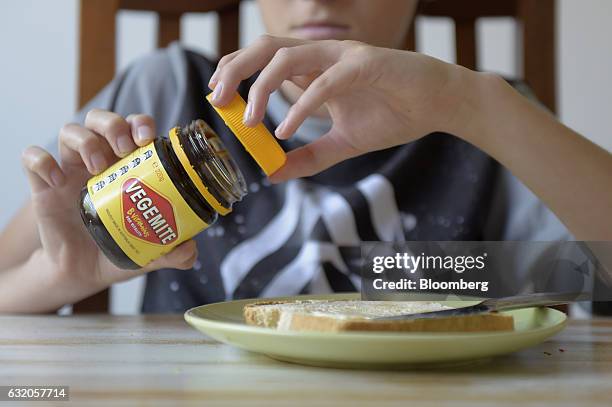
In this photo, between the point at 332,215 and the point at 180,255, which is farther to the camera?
the point at 332,215

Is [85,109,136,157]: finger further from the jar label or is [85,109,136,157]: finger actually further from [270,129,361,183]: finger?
[270,129,361,183]: finger

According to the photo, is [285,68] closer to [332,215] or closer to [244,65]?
[244,65]

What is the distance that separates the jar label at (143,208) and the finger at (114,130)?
2.5 inches

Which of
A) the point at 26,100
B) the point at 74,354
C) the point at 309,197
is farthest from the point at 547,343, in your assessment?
the point at 26,100

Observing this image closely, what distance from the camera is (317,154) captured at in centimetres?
75

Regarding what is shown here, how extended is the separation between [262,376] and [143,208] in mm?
196

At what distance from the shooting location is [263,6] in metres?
1.07

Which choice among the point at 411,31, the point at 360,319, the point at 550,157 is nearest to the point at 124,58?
the point at 411,31

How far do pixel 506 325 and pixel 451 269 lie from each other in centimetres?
7

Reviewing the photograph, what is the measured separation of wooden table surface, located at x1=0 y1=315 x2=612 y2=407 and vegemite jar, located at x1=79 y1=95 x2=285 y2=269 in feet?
0.30

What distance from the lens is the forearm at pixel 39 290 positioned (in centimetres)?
85

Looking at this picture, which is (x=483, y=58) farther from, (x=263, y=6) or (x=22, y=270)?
(x=22, y=270)

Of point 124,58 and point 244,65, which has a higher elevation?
point 244,65

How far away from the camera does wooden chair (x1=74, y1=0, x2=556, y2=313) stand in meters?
1.23
